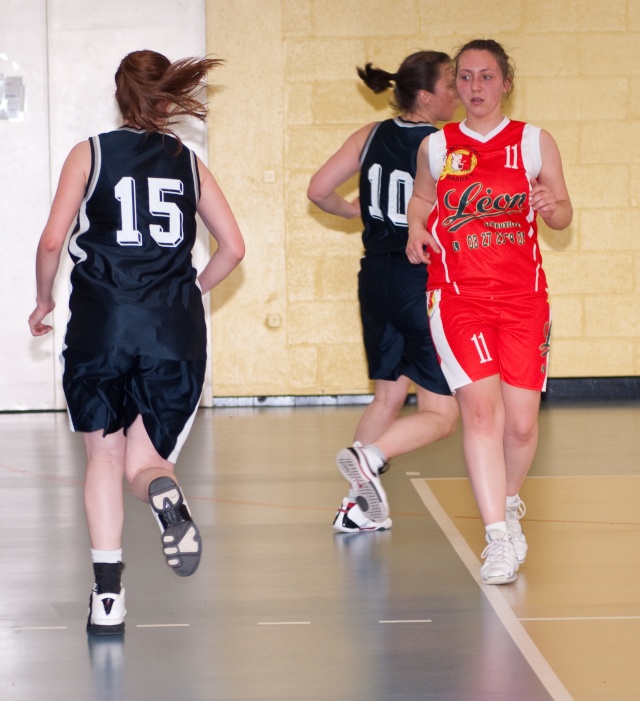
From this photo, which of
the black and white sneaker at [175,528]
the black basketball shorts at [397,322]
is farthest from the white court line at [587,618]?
the black basketball shorts at [397,322]

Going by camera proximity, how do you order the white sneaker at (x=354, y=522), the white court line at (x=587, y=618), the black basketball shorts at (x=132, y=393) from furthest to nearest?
the white sneaker at (x=354, y=522)
the white court line at (x=587, y=618)
the black basketball shorts at (x=132, y=393)

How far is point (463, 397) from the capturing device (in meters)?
3.21

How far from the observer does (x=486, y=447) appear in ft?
10.4

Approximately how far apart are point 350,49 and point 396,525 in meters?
4.16

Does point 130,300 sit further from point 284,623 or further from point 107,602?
point 284,623

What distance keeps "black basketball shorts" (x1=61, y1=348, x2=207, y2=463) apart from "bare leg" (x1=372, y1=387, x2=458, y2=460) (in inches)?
42.1

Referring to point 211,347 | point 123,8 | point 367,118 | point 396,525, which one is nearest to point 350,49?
point 367,118

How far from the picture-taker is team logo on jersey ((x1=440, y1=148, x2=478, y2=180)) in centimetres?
318

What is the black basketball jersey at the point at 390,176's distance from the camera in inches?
149

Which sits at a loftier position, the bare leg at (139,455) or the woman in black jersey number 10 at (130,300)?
the woman in black jersey number 10 at (130,300)

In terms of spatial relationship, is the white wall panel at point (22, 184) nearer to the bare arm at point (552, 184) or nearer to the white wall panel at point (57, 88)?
the white wall panel at point (57, 88)

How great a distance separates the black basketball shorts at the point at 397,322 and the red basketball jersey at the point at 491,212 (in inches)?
21.9

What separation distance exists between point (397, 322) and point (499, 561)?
100cm

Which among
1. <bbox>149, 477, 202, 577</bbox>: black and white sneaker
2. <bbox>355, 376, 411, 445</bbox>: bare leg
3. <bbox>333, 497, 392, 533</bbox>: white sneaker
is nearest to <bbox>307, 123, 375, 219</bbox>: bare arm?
<bbox>355, 376, 411, 445</bbox>: bare leg
